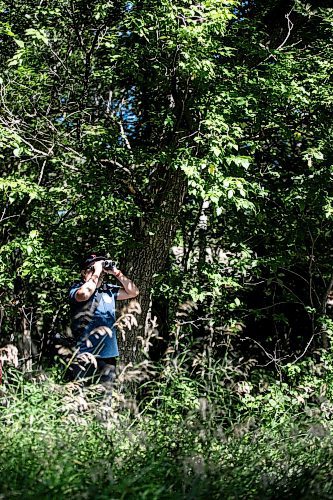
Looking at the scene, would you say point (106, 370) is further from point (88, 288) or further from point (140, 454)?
point (140, 454)

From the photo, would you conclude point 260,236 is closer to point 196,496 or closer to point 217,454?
point 217,454

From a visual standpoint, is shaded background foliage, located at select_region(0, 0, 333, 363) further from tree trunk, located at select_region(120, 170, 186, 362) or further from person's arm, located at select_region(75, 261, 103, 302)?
person's arm, located at select_region(75, 261, 103, 302)

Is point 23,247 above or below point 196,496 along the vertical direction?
above

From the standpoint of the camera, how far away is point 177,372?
5.01 meters

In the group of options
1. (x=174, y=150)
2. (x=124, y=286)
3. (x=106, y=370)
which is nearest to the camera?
(x=106, y=370)

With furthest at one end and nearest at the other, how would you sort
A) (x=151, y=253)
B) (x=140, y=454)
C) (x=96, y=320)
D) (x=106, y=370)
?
(x=151, y=253) → (x=96, y=320) → (x=106, y=370) → (x=140, y=454)

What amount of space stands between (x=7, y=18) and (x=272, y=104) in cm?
263

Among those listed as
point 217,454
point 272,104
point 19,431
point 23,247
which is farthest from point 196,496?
point 272,104

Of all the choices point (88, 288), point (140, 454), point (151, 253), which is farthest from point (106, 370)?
point (140, 454)

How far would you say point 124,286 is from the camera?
571 centimetres

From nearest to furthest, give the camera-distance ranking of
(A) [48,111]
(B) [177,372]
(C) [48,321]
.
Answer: (B) [177,372], (A) [48,111], (C) [48,321]

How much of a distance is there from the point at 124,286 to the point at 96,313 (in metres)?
0.35

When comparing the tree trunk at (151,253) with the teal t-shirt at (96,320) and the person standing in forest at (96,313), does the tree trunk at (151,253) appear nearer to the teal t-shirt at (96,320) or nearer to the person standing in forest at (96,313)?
the person standing in forest at (96,313)

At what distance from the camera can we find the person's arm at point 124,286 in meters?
5.66
